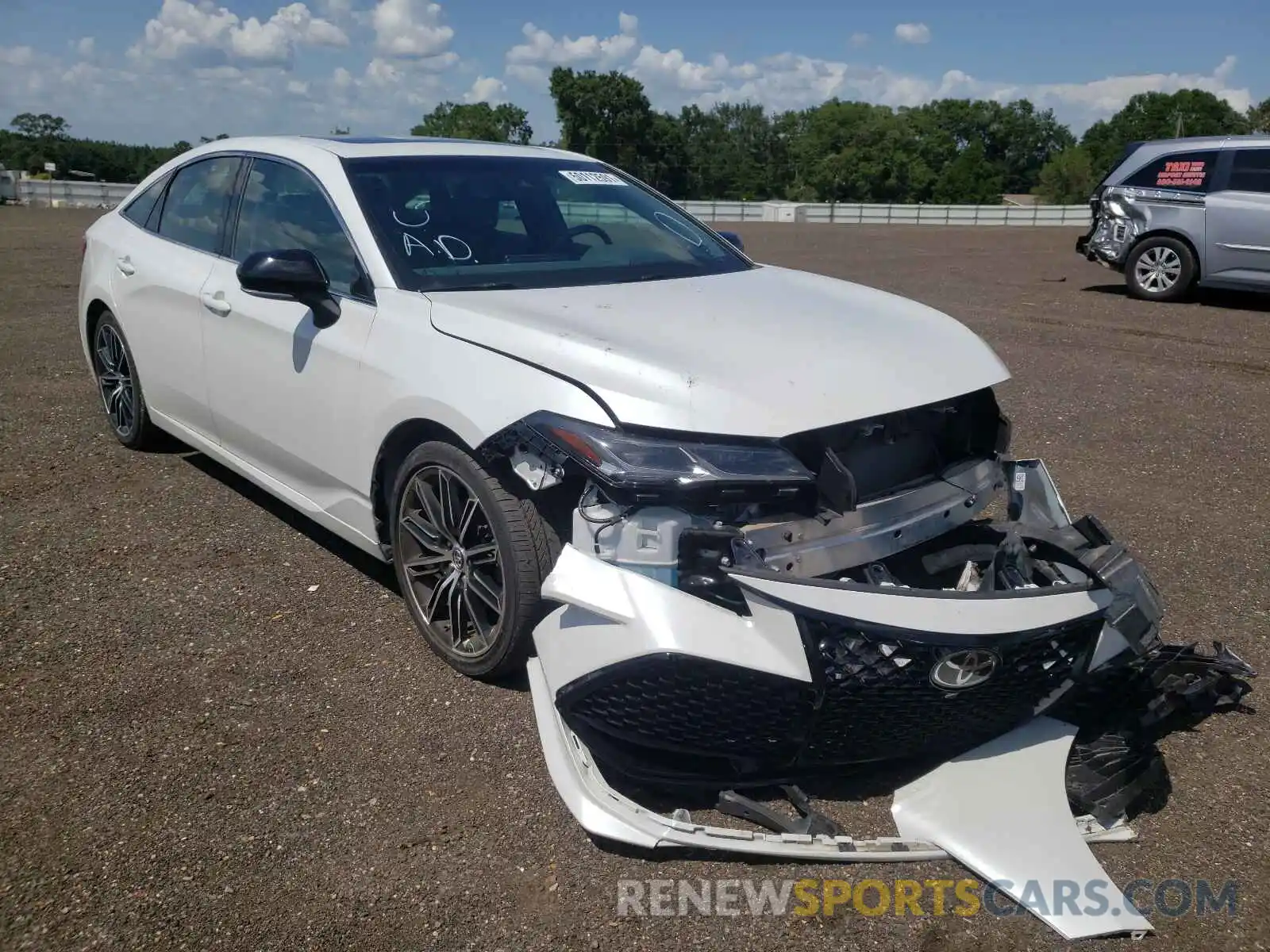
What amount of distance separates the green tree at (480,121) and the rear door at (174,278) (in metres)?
84.5

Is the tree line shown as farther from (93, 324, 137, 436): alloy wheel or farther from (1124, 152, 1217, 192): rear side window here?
(93, 324, 137, 436): alloy wheel

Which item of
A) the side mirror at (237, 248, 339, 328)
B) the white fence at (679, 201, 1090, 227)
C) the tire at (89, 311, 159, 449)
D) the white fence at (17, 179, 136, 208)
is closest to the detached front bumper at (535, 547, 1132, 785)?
the side mirror at (237, 248, 339, 328)

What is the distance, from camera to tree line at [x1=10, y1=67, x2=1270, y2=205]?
79.3m

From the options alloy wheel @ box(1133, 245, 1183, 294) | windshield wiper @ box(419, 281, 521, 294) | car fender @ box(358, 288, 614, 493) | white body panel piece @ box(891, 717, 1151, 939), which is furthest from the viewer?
alloy wheel @ box(1133, 245, 1183, 294)

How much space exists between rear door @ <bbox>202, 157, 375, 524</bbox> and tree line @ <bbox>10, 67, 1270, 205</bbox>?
241 ft

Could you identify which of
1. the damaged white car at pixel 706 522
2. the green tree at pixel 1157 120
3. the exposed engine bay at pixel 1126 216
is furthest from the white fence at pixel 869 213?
the green tree at pixel 1157 120

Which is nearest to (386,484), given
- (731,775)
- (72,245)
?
(731,775)

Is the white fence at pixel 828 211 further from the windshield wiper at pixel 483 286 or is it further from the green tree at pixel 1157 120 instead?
the green tree at pixel 1157 120

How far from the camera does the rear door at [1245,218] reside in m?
10.9

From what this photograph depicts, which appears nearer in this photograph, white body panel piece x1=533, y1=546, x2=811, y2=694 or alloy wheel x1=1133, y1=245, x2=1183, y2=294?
white body panel piece x1=533, y1=546, x2=811, y2=694

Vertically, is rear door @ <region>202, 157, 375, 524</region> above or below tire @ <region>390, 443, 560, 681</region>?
above

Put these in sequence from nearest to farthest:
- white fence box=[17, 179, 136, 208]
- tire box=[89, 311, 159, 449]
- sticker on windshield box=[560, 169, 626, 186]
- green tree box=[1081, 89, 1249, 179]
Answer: sticker on windshield box=[560, 169, 626, 186], tire box=[89, 311, 159, 449], white fence box=[17, 179, 136, 208], green tree box=[1081, 89, 1249, 179]

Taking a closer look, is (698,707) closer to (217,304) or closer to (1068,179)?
(217,304)

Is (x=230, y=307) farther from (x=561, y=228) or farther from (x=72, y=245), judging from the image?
(x=72, y=245)
